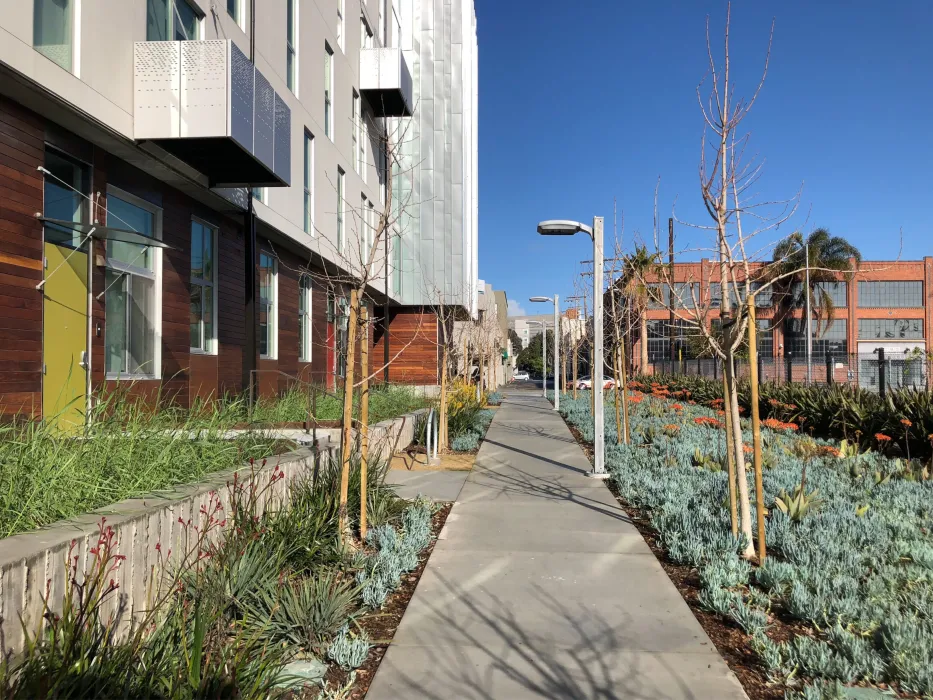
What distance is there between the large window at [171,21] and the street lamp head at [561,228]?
6242 millimetres

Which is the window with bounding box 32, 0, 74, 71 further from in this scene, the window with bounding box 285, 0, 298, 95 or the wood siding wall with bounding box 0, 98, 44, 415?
the window with bounding box 285, 0, 298, 95

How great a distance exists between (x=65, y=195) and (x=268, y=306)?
6.86 metres

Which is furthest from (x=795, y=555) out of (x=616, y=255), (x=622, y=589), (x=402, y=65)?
(x=402, y=65)

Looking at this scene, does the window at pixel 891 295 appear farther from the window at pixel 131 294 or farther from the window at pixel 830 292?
the window at pixel 131 294

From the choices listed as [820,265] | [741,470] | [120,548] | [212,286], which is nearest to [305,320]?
[212,286]

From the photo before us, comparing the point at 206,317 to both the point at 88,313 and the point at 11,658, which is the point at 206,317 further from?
the point at 11,658

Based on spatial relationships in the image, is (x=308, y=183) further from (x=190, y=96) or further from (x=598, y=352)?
(x=598, y=352)

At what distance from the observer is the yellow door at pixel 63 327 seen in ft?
27.4

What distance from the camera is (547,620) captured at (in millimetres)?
4641

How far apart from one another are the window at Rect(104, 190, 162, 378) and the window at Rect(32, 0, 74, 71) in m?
2.10

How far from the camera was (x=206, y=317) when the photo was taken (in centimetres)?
1250

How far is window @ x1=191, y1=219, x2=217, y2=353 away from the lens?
12062 millimetres

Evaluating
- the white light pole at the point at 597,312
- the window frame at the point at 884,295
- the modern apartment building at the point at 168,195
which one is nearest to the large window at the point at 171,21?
the modern apartment building at the point at 168,195

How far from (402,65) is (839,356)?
17097 millimetres
